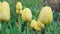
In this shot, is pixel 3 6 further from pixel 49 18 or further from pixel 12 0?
pixel 12 0

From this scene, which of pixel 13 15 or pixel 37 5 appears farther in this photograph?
pixel 37 5

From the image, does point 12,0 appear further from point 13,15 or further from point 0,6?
point 0,6

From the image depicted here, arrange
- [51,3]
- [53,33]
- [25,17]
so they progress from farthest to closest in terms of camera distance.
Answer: [51,3] → [53,33] → [25,17]

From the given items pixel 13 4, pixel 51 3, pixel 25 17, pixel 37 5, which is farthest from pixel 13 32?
pixel 51 3

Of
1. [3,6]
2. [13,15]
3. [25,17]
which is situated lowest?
[13,15]

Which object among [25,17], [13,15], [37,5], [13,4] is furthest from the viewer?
[37,5]

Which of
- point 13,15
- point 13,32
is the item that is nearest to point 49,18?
point 13,32

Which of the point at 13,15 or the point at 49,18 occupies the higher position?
the point at 49,18

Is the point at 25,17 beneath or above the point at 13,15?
above

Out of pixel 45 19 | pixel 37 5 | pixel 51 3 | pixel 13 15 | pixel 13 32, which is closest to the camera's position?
pixel 45 19
